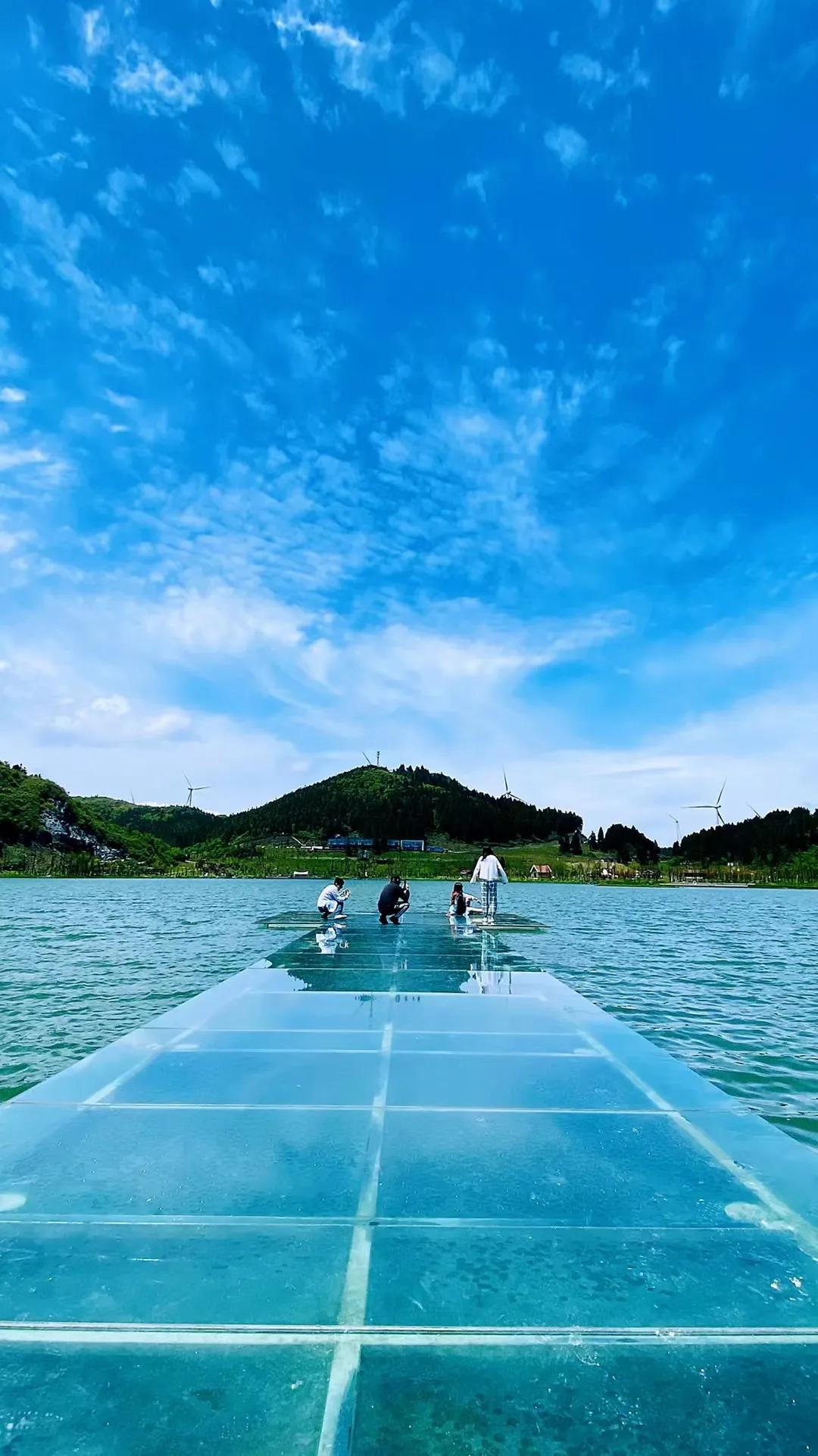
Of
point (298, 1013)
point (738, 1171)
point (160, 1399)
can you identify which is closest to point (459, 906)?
point (298, 1013)

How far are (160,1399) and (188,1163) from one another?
2.38 metres

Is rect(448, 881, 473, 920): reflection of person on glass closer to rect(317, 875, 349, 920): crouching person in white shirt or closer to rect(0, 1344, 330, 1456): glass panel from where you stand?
rect(317, 875, 349, 920): crouching person in white shirt

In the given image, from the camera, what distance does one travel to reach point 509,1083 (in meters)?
7.33

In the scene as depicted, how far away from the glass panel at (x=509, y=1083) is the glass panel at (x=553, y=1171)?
32 cm

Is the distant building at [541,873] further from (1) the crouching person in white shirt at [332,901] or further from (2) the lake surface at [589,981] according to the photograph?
(1) the crouching person in white shirt at [332,901]

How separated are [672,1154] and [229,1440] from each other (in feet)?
12.7

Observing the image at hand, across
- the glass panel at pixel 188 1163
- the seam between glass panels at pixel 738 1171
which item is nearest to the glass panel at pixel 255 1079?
the glass panel at pixel 188 1163

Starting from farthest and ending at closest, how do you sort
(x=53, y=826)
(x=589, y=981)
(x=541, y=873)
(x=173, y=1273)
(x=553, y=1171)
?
(x=541, y=873), (x=53, y=826), (x=589, y=981), (x=553, y=1171), (x=173, y=1273)

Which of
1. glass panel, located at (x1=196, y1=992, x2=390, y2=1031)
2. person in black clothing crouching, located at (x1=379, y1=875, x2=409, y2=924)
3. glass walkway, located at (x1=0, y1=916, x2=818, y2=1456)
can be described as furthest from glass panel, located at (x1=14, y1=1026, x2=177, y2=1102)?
person in black clothing crouching, located at (x1=379, y1=875, x2=409, y2=924)

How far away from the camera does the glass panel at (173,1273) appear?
137 inches

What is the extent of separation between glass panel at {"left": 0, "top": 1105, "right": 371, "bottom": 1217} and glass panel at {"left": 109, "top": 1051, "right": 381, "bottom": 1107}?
377mm

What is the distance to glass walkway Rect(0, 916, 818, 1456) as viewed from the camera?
2885mm

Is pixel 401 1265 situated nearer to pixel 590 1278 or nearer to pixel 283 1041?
pixel 590 1278

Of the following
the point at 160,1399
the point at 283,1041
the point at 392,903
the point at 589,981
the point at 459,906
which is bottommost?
the point at 589,981
